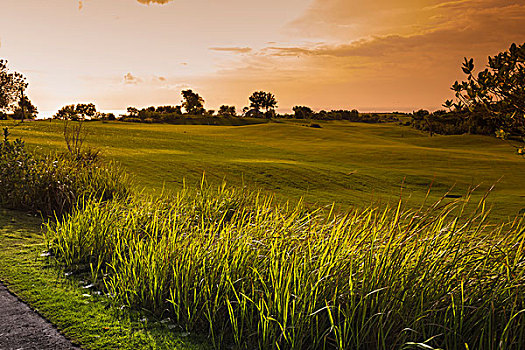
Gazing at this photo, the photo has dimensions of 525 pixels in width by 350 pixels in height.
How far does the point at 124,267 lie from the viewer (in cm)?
590

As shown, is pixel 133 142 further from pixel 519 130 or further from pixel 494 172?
pixel 519 130

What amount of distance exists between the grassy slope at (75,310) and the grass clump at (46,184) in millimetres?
2889

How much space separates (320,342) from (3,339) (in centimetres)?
312

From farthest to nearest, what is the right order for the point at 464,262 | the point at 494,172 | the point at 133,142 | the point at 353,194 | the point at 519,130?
the point at 133,142 < the point at 494,172 < the point at 353,194 < the point at 519,130 < the point at 464,262

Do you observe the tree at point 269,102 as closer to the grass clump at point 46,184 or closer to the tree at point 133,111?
the tree at point 133,111

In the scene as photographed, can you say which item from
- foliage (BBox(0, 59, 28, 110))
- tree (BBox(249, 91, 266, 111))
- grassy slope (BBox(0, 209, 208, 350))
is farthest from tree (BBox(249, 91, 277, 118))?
grassy slope (BBox(0, 209, 208, 350))

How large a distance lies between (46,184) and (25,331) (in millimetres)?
6647

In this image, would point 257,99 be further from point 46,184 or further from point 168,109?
point 46,184

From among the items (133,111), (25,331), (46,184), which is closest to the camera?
(25,331)

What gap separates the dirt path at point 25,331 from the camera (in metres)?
4.45

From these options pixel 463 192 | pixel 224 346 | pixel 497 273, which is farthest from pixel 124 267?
pixel 463 192

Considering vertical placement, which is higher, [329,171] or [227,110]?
[227,110]

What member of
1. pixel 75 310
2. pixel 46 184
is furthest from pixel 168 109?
pixel 75 310

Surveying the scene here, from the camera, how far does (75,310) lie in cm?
532
